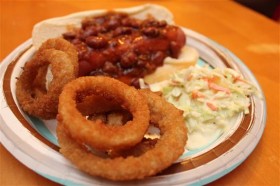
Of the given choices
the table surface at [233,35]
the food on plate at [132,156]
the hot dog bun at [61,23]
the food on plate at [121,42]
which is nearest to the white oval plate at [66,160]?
the food on plate at [132,156]

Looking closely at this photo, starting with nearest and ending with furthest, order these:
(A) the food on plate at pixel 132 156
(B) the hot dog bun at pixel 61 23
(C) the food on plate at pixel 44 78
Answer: (A) the food on plate at pixel 132 156 < (C) the food on plate at pixel 44 78 < (B) the hot dog bun at pixel 61 23

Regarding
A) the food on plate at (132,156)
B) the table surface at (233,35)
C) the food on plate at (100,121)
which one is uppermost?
the food on plate at (100,121)

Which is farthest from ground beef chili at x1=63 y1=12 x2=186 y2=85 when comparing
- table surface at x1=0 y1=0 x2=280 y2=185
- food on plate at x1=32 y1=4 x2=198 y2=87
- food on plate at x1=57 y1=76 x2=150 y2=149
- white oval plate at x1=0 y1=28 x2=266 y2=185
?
table surface at x1=0 y1=0 x2=280 y2=185

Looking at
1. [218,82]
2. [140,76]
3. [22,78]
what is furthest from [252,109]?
[22,78]

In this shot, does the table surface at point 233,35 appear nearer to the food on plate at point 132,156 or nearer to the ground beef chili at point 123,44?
the food on plate at point 132,156

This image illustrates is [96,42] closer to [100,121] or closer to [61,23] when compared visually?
[61,23]

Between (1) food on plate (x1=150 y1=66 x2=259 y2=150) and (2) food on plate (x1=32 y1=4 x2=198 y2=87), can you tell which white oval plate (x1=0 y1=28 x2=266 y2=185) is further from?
(2) food on plate (x1=32 y1=4 x2=198 y2=87)

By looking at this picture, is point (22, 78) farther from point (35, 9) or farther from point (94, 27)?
point (35, 9)
